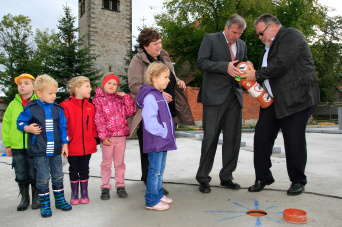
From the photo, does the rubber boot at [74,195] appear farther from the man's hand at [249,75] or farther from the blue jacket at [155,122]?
the man's hand at [249,75]

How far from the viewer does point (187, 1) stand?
76.9ft

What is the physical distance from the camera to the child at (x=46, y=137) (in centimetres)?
297

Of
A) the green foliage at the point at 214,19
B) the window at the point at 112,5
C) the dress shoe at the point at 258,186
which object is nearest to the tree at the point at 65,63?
the green foliage at the point at 214,19

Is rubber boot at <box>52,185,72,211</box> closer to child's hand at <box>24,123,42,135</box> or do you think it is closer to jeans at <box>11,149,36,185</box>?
jeans at <box>11,149,36,185</box>

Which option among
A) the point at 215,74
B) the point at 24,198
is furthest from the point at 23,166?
the point at 215,74

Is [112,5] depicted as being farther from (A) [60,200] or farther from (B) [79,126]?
(A) [60,200]

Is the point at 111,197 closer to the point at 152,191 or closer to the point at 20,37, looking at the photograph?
the point at 152,191

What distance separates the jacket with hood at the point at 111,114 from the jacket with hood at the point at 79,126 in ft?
0.31

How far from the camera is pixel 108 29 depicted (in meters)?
30.8

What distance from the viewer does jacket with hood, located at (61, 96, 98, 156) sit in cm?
332

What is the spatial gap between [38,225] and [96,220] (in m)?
0.50

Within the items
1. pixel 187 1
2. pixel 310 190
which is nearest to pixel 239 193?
pixel 310 190

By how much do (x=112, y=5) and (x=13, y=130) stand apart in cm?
3103

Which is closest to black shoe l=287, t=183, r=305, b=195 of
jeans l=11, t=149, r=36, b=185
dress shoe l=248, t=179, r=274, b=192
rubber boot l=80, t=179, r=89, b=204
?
dress shoe l=248, t=179, r=274, b=192
